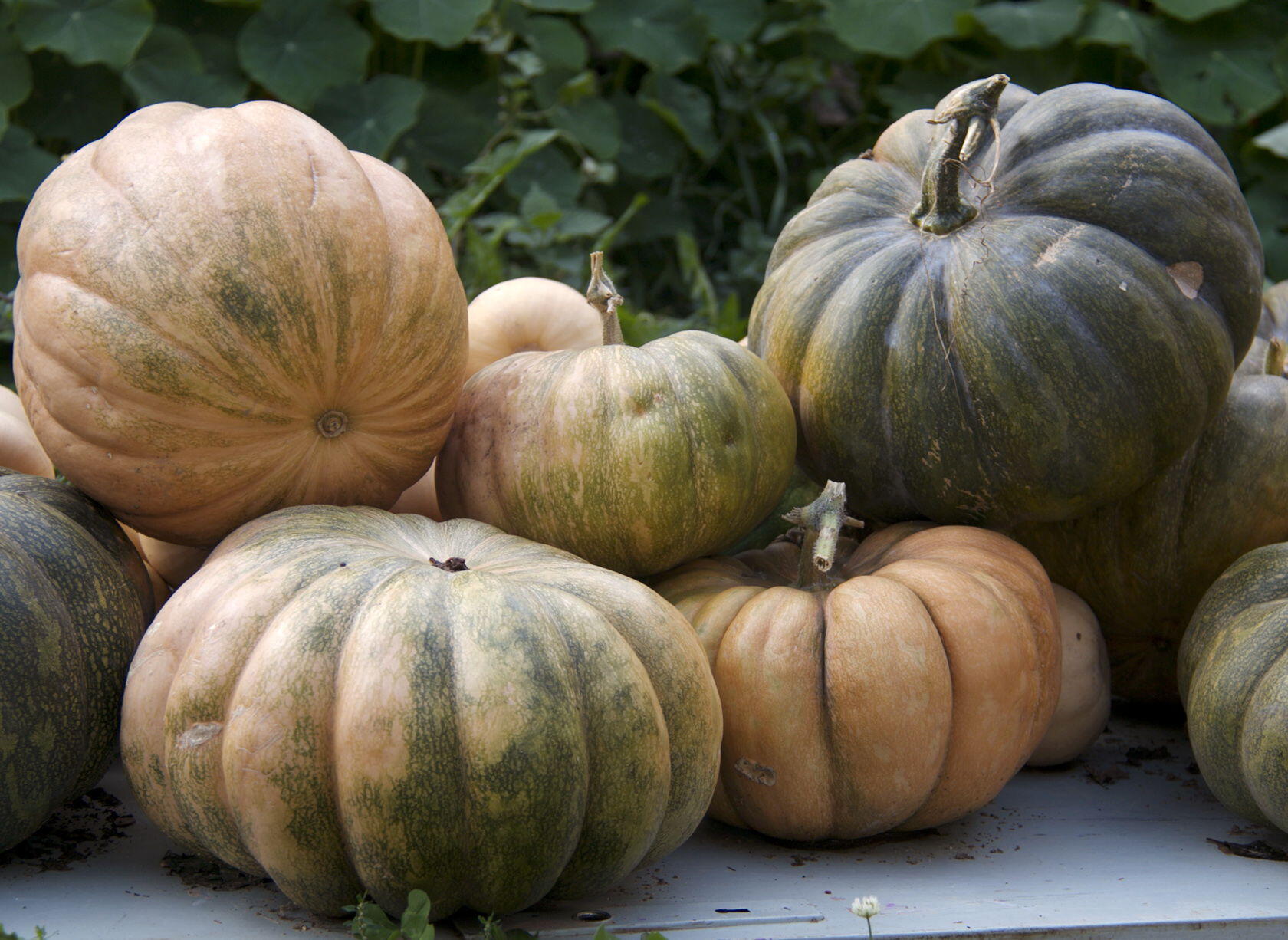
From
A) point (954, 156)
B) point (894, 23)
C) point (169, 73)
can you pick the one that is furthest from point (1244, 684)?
point (169, 73)

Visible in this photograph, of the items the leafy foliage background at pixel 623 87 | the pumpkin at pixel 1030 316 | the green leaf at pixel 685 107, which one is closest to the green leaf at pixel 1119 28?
the leafy foliage background at pixel 623 87

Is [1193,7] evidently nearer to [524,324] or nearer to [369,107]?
[369,107]

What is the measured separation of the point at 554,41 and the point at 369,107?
73 centimetres

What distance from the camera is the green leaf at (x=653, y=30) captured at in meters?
4.45

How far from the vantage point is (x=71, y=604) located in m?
1.60

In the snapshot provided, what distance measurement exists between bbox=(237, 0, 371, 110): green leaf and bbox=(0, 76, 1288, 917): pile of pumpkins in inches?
92.5

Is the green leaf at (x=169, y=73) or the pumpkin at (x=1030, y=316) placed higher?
the green leaf at (x=169, y=73)

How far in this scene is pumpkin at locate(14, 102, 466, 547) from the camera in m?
1.57

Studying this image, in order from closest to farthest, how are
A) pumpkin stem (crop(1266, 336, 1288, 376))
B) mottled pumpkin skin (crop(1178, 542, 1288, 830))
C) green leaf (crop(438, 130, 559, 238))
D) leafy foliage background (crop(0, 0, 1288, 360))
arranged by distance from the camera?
mottled pumpkin skin (crop(1178, 542, 1288, 830)) < pumpkin stem (crop(1266, 336, 1288, 376)) < green leaf (crop(438, 130, 559, 238)) < leafy foliage background (crop(0, 0, 1288, 360))

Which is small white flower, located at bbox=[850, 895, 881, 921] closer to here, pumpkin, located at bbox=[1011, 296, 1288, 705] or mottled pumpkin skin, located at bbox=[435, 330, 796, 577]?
mottled pumpkin skin, located at bbox=[435, 330, 796, 577]

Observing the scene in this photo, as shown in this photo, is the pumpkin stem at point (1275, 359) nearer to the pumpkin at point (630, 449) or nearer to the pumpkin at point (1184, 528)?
the pumpkin at point (1184, 528)

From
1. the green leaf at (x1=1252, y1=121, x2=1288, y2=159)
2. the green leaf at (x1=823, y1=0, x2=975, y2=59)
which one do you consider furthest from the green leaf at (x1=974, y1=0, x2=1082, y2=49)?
the green leaf at (x1=1252, y1=121, x2=1288, y2=159)

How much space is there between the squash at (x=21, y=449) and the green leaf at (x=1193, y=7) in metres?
4.02

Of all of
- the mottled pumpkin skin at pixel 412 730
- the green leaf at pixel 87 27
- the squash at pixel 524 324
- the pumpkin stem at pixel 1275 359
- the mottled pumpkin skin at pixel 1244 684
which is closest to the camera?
the mottled pumpkin skin at pixel 412 730
